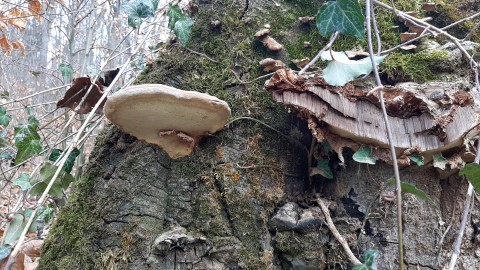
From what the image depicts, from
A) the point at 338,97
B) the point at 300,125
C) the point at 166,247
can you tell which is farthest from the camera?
the point at 300,125

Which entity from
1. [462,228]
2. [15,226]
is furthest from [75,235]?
[462,228]

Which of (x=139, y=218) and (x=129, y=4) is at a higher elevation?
(x=129, y=4)

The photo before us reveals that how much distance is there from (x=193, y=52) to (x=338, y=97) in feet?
2.84

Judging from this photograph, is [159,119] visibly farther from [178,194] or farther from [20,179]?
[20,179]

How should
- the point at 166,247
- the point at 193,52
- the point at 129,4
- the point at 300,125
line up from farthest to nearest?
the point at 129,4 → the point at 193,52 → the point at 300,125 → the point at 166,247

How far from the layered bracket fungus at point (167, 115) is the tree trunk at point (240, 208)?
0.08 meters

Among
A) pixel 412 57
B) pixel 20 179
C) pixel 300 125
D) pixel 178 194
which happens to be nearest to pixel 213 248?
pixel 178 194

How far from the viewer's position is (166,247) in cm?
154

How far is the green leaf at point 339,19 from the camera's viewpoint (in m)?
1.54

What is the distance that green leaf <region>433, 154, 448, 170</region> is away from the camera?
5.46 feet

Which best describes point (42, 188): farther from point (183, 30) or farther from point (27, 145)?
point (183, 30)

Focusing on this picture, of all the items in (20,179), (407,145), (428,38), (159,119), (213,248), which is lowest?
(20,179)

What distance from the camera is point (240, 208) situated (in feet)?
5.60

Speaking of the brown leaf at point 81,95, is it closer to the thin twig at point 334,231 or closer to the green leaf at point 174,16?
the green leaf at point 174,16
